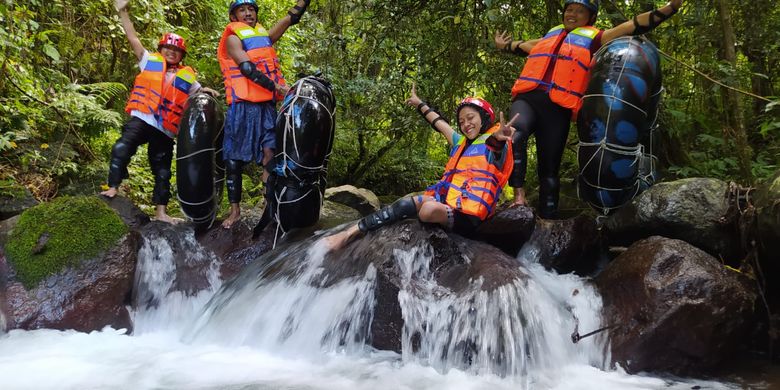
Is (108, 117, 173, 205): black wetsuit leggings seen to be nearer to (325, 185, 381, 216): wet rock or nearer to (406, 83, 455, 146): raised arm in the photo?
(406, 83, 455, 146): raised arm

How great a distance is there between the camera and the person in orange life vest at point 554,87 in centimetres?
491

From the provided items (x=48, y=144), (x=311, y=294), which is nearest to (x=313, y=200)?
(x=311, y=294)

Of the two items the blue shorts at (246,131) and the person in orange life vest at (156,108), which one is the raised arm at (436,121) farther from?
the person in orange life vest at (156,108)

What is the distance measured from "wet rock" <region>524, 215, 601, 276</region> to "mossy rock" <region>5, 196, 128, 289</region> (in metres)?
3.79

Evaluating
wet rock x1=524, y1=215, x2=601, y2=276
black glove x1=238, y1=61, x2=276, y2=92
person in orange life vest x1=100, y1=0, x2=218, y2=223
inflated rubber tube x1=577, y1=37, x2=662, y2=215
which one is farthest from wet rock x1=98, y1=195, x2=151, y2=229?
inflated rubber tube x1=577, y1=37, x2=662, y2=215

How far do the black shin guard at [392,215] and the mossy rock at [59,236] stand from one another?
2.31 metres

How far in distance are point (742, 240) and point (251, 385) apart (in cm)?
365

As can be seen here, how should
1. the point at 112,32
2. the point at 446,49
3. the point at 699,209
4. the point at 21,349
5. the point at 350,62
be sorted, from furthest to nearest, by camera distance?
the point at 350,62 < the point at 112,32 < the point at 446,49 < the point at 699,209 < the point at 21,349

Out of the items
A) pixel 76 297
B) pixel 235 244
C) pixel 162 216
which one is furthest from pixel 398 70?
pixel 76 297

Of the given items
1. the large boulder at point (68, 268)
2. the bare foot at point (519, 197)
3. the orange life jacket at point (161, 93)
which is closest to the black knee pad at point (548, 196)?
the bare foot at point (519, 197)

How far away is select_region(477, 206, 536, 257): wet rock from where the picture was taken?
4.63m

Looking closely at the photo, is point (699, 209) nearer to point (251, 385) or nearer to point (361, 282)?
point (361, 282)

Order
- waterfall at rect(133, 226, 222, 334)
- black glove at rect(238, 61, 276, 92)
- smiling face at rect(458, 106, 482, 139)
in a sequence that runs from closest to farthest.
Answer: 1. smiling face at rect(458, 106, 482, 139)
2. waterfall at rect(133, 226, 222, 334)
3. black glove at rect(238, 61, 276, 92)

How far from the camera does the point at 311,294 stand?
4168mm
